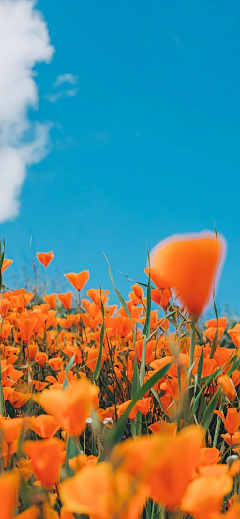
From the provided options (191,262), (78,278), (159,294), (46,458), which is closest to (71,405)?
(46,458)

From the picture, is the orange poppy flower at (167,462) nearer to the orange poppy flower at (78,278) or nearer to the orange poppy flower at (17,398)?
the orange poppy flower at (17,398)

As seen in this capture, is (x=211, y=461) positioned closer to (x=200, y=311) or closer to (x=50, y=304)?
(x=200, y=311)

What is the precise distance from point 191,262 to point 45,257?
1634mm

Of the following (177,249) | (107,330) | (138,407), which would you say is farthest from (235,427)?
(107,330)

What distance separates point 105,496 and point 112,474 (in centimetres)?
2

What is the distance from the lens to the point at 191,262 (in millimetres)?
543

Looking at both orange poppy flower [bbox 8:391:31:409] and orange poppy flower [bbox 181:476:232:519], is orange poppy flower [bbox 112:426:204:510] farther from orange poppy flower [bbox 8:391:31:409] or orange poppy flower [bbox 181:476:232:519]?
orange poppy flower [bbox 8:391:31:409]

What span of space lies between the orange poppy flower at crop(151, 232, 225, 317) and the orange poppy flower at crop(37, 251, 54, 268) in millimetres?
1577

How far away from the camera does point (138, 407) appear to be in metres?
1.02

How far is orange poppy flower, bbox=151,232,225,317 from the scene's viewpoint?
54 cm

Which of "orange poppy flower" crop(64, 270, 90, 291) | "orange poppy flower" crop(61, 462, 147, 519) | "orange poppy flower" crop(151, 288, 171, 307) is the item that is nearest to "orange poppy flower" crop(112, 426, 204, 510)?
"orange poppy flower" crop(61, 462, 147, 519)

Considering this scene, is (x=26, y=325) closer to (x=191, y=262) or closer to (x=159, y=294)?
(x=159, y=294)

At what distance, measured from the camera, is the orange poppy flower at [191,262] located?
21.3 inches

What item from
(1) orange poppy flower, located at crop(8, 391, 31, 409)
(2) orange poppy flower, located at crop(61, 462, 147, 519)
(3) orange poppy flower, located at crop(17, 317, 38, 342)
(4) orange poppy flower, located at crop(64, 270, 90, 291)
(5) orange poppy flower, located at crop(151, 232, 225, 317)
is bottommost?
Result: (2) orange poppy flower, located at crop(61, 462, 147, 519)
